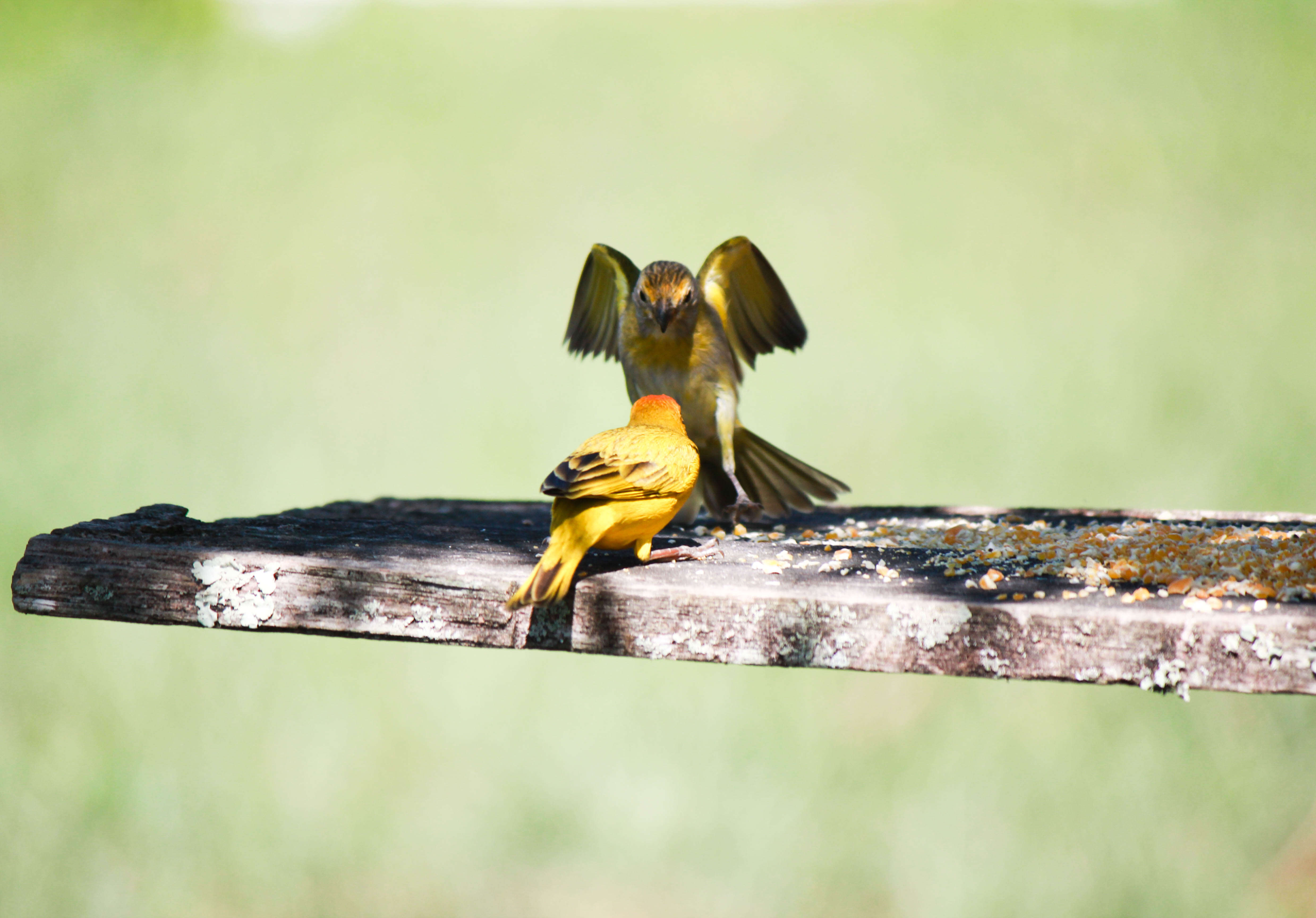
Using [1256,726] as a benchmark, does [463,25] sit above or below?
above

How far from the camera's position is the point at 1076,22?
11.5 metres

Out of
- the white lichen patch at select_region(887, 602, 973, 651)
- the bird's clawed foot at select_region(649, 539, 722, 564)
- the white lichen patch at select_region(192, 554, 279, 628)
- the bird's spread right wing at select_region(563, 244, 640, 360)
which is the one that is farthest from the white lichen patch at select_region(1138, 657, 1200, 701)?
the bird's spread right wing at select_region(563, 244, 640, 360)

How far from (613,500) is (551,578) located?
0.33m

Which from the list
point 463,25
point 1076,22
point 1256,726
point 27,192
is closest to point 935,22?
point 1076,22

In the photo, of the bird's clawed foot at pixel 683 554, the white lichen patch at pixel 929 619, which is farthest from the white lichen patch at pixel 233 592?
the white lichen patch at pixel 929 619

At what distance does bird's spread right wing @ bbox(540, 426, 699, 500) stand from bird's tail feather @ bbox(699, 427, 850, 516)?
129cm

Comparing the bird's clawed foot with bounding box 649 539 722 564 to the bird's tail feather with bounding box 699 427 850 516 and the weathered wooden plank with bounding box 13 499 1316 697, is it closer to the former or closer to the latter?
the weathered wooden plank with bounding box 13 499 1316 697

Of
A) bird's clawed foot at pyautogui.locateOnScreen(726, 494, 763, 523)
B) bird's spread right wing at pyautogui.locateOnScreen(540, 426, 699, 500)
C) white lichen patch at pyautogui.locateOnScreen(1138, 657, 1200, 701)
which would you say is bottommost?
white lichen patch at pyautogui.locateOnScreen(1138, 657, 1200, 701)

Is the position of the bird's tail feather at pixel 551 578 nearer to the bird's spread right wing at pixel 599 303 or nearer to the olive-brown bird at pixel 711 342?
the olive-brown bird at pixel 711 342

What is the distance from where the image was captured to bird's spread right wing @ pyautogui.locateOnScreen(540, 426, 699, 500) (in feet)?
7.85

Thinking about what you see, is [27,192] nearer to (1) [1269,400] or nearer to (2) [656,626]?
(2) [656,626]

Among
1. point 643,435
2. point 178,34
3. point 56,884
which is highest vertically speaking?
point 178,34

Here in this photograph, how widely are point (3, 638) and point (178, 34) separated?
28.2ft

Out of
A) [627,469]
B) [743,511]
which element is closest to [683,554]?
[627,469]
